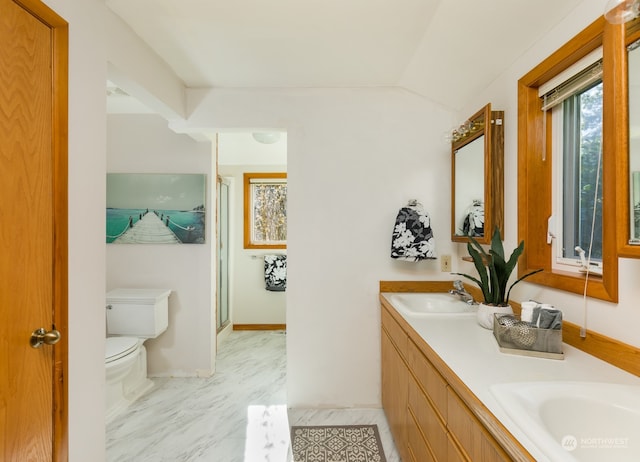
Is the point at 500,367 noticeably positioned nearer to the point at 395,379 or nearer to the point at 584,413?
the point at 584,413

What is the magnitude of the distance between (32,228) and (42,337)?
366 mm

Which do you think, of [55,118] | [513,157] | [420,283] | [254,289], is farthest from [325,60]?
[254,289]

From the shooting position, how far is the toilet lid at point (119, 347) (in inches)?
83.1

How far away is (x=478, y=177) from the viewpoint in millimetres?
1862

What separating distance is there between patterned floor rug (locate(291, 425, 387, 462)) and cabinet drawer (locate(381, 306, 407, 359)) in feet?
2.06

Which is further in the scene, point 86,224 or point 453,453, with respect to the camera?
point 86,224

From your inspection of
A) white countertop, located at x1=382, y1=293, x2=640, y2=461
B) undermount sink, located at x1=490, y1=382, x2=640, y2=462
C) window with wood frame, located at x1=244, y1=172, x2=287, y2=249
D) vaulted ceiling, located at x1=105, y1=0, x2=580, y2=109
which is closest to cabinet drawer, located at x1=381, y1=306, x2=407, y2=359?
white countertop, located at x1=382, y1=293, x2=640, y2=461

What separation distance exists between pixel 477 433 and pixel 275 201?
345cm

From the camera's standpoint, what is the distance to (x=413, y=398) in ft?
4.67

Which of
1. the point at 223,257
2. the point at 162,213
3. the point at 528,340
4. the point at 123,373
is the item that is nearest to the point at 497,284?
the point at 528,340

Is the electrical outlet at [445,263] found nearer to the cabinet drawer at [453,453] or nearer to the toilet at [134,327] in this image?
the cabinet drawer at [453,453]

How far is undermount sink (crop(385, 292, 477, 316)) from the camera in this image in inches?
76.7

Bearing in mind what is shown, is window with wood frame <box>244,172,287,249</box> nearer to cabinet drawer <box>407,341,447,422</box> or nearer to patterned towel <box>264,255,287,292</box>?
patterned towel <box>264,255,287,292</box>

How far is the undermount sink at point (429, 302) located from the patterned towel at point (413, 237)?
0.26 metres
